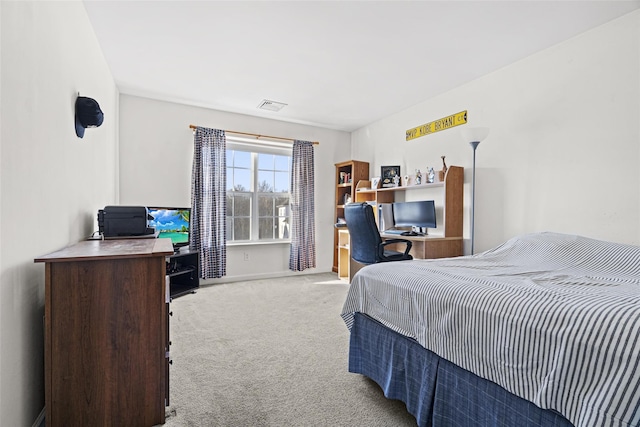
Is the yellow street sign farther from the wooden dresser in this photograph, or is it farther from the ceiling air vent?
the wooden dresser

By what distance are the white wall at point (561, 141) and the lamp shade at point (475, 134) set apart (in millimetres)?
227

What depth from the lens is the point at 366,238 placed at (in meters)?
3.31

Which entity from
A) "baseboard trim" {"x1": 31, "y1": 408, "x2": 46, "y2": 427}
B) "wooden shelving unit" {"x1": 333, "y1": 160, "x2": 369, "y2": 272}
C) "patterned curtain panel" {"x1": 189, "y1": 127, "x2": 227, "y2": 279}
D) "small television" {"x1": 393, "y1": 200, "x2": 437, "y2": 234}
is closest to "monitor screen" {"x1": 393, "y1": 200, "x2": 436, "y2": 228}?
"small television" {"x1": 393, "y1": 200, "x2": 437, "y2": 234}

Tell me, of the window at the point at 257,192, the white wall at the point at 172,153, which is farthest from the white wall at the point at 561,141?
the white wall at the point at 172,153

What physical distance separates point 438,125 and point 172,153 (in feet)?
11.2

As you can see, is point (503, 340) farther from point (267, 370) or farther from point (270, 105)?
point (270, 105)

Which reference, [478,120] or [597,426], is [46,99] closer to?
[597,426]

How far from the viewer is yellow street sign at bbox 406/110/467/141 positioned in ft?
11.9

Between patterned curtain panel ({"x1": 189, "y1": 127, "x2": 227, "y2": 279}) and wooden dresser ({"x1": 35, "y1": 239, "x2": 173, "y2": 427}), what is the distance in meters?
2.78

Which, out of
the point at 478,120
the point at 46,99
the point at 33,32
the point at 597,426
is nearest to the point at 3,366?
the point at 46,99

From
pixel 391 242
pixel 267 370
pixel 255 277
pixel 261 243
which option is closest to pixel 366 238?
pixel 391 242

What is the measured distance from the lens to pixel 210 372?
2039mm

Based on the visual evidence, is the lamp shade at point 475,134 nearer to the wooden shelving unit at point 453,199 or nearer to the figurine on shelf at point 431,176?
the wooden shelving unit at point 453,199

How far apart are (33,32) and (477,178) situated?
3616mm
